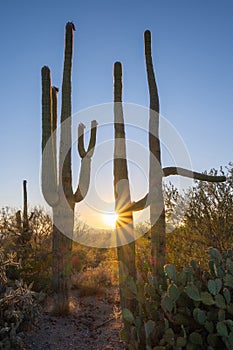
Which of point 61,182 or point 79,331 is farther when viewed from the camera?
point 61,182

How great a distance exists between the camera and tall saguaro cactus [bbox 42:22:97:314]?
786 cm

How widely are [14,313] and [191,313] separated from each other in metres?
3.48

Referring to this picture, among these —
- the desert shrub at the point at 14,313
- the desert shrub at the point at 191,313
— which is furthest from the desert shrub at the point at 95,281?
the desert shrub at the point at 191,313

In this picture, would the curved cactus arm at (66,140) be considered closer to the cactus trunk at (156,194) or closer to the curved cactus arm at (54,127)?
the curved cactus arm at (54,127)

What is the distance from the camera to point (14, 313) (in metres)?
5.77

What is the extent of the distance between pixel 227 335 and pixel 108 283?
8.34 meters

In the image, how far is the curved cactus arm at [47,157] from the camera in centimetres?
784

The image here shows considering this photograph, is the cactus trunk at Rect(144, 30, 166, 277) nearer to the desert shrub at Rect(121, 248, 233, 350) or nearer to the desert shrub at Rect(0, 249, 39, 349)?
the desert shrub at Rect(0, 249, 39, 349)

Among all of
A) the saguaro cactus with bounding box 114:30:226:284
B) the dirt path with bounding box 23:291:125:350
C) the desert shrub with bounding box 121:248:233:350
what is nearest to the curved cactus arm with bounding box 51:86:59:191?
the saguaro cactus with bounding box 114:30:226:284

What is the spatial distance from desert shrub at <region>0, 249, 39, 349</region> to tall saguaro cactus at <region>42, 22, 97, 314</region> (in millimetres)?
1343

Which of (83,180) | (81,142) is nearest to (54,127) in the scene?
(81,142)

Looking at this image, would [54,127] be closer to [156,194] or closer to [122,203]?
[122,203]

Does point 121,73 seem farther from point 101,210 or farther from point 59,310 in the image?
point 59,310

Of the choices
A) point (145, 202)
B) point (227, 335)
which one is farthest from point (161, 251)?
point (227, 335)
